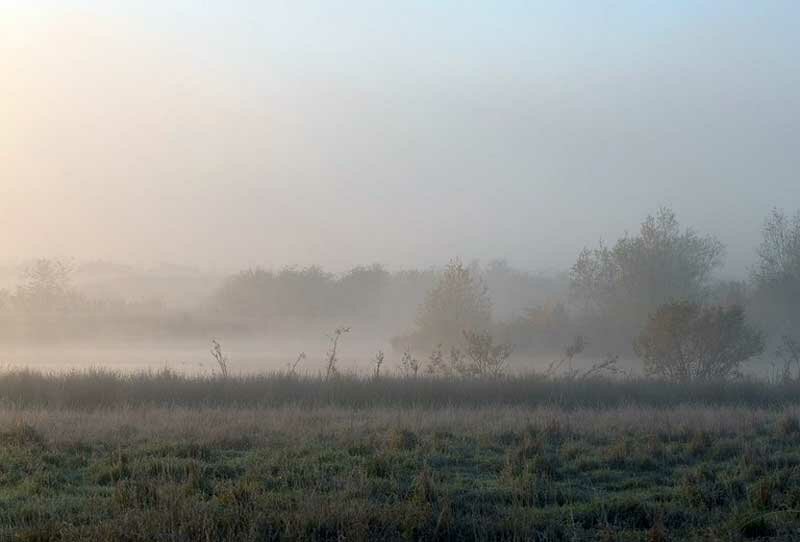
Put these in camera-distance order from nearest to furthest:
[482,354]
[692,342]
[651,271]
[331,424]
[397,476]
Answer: [397,476] < [331,424] < [482,354] < [692,342] < [651,271]

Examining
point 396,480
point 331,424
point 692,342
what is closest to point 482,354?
point 692,342

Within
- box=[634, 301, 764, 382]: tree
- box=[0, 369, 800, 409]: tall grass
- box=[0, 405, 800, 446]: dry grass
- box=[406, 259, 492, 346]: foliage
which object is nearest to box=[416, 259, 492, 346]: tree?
box=[406, 259, 492, 346]: foliage

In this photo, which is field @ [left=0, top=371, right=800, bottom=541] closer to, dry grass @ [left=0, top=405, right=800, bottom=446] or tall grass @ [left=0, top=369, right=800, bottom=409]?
dry grass @ [left=0, top=405, right=800, bottom=446]

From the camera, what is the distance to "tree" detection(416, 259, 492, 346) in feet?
209

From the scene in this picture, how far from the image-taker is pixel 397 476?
36.2 feet

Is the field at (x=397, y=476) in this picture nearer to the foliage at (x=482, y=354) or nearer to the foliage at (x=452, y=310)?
the foliage at (x=482, y=354)

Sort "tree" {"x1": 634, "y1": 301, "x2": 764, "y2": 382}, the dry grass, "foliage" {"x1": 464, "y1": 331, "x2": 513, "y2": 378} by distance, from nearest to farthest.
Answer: the dry grass < "foliage" {"x1": 464, "y1": 331, "x2": 513, "y2": 378} < "tree" {"x1": 634, "y1": 301, "x2": 764, "y2": 382}

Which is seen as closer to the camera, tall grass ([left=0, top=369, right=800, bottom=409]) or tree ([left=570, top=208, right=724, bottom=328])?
tall grass ([left=0, top=369, right=800, bottom=409])

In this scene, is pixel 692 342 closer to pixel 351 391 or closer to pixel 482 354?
pixel 482 354

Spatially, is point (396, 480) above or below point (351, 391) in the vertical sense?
below

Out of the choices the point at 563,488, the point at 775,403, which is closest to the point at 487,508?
the point at 563,488

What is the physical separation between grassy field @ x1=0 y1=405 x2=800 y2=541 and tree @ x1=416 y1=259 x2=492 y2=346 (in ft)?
154

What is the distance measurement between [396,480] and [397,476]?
1.05ft

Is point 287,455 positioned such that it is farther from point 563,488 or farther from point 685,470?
point 685,470
